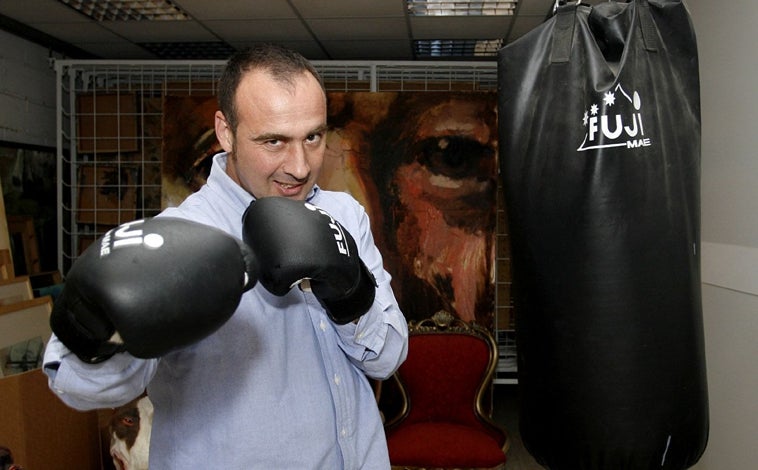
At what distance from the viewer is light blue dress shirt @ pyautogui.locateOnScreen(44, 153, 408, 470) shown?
96 cm

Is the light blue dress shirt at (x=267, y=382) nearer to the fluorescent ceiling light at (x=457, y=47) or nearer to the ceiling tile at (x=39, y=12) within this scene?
the ceiling tile at (x=39, y=12)

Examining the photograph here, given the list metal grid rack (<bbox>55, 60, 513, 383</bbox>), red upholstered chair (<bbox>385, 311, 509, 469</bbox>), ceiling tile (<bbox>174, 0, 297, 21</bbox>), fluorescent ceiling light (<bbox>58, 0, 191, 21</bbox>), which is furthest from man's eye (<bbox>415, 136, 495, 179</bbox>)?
fluorescent ceiling light (<bbox>58, 0, 191, 21</bbox>)

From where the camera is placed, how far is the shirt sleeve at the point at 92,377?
0.76 meters

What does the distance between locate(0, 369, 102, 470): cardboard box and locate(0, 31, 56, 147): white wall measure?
1.92 meters

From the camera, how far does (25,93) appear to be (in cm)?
388

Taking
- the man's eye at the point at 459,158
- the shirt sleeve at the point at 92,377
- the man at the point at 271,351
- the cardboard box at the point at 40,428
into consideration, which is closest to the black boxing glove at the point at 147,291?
the shirt sleeve at the point at 92,377

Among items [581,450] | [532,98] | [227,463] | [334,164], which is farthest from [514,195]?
[334,164]

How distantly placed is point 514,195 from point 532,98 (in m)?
0.21

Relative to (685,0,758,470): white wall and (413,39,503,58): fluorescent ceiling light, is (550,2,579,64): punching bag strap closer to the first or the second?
(685,0,758,470): white wall

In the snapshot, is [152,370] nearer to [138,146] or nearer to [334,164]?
[334,164]

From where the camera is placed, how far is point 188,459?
0.95 m

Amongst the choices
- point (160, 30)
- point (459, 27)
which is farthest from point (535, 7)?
point (160, 30)

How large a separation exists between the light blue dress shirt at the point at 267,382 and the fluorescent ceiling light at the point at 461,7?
2.79m

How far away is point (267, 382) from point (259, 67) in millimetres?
537
